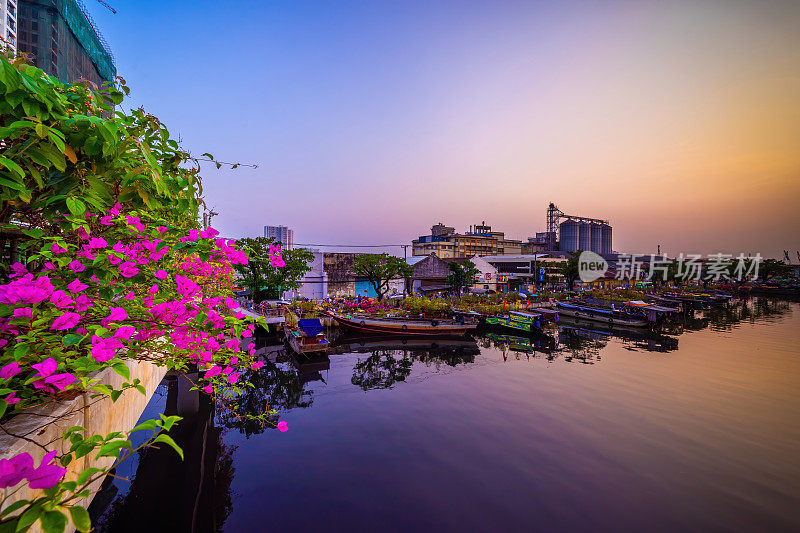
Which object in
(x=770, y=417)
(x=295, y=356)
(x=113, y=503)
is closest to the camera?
(x=113, y=503)

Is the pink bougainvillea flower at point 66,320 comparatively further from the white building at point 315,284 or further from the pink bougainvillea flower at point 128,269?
the white building at point 315,284

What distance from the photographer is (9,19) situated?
200ft

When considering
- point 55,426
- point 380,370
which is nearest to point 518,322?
point 380,370

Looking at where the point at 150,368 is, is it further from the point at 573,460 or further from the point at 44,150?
the point at 573,460

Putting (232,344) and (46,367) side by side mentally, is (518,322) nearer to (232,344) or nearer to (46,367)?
(232,344)

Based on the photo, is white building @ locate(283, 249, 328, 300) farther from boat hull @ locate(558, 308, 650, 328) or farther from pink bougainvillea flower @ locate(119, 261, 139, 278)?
pink bougainvillea flower @ locate(119, 261, 139, 278)

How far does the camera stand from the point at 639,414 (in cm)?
1570

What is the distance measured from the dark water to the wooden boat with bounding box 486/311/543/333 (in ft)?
36.0

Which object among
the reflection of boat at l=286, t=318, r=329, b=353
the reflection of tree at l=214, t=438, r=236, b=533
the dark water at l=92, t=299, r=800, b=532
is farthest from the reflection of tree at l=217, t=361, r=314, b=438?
the reflection of boat at l=286, t=318, r=329, b=353

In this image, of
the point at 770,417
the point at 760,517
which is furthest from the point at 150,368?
the point at 770,417

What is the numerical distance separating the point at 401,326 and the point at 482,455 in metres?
18.6

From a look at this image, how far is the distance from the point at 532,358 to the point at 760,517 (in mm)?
15331

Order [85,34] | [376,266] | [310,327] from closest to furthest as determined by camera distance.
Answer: [310,327], [376,266], [85,34]

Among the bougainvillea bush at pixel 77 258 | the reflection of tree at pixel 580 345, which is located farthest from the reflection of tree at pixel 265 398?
the reflection of tree at pixel 580 345
